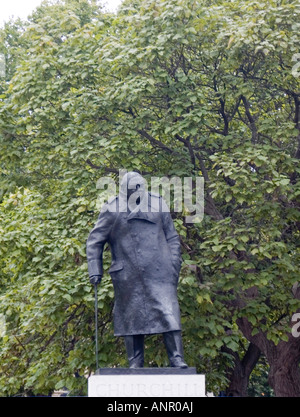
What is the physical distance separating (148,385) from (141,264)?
1.37m

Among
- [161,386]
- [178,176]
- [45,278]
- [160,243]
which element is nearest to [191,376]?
[161,386]

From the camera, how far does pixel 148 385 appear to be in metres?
7.55

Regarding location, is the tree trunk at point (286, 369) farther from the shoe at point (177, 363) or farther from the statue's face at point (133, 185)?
the statue's face at point (133, 185)

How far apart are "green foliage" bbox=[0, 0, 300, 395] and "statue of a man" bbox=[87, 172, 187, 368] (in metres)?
3.10

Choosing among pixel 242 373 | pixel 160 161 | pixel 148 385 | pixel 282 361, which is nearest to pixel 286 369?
pixel 282 361

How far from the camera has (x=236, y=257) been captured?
12.9m

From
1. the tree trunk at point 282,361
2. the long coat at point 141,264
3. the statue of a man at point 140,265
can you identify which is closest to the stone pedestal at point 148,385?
the statue of a man at point 140,265

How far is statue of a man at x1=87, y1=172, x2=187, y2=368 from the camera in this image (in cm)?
816

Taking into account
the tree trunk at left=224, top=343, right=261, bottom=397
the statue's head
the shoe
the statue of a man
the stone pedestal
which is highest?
the statue's head

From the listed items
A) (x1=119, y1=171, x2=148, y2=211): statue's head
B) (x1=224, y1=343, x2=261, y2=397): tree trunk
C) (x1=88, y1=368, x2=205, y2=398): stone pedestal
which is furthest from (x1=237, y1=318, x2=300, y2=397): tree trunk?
(x1=88, y1=368, x2=205, y2=398): stone pedestal

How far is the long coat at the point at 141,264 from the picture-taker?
818cm

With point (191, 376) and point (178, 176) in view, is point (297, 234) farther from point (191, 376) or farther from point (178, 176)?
point (191, 376)

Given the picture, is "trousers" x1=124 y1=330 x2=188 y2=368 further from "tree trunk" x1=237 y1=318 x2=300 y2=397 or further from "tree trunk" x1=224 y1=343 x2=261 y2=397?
"tree trunk" x1=224 y1=343 x2=261 y2=397

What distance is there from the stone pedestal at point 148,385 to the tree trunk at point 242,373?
31.2ft
